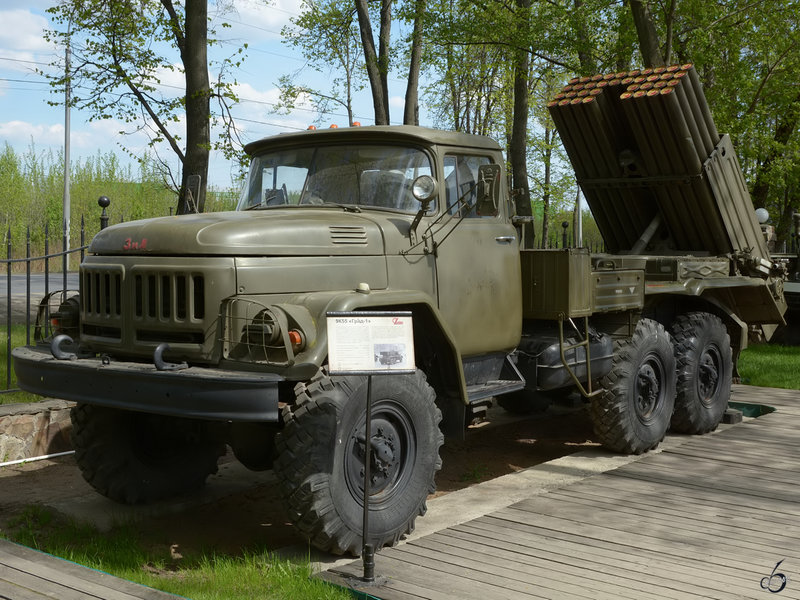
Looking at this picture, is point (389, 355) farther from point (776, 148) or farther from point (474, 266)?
point (776, 148)

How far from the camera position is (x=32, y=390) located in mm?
5258

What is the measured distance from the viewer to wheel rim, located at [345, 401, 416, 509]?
495 cm

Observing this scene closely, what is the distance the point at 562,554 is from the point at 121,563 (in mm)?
2437

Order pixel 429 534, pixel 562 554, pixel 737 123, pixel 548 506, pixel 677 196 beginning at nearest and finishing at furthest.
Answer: pixel 562 554 < pixel 429 534 < pixel 548 506 < pixel 677 196 < pixel 737 123

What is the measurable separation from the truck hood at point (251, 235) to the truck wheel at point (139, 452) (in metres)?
1.13

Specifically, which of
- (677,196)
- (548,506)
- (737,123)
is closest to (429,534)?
(548,506)

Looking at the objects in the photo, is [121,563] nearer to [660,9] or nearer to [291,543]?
[291,543]

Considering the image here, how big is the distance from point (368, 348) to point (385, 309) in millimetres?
996

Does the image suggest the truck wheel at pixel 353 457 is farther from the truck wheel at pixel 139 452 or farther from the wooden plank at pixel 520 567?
the truck wheel at pixel 139 452

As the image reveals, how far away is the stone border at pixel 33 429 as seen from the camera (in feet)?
23.5

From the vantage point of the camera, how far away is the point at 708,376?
8.41 meters

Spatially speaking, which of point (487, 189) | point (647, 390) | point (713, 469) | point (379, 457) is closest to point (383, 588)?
point (379, 457)

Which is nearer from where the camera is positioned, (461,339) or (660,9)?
(461,339)

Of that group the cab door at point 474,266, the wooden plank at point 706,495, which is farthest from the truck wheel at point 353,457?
the wooden plank at point 706,495
